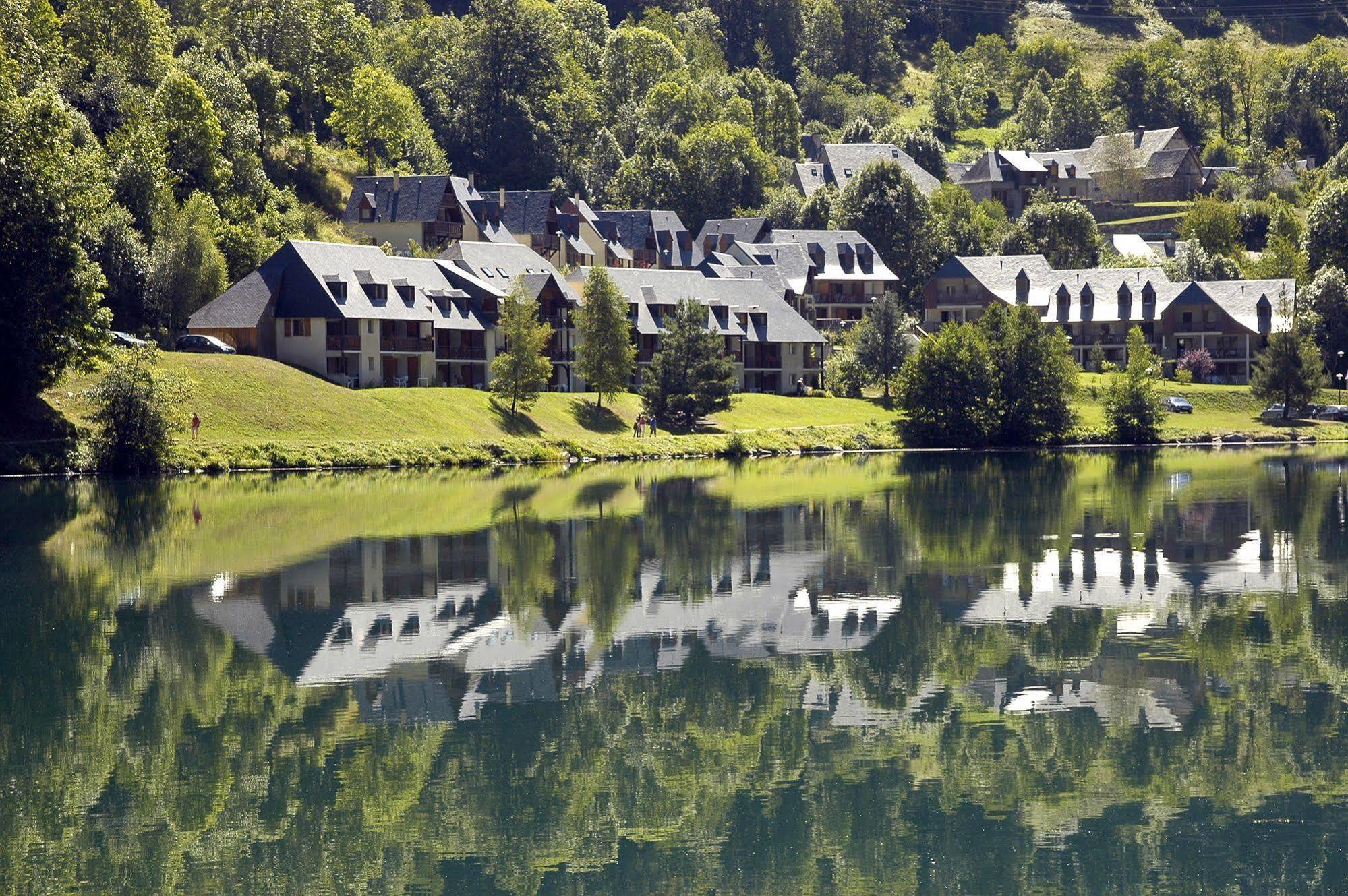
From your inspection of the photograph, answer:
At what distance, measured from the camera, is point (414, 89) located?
188m

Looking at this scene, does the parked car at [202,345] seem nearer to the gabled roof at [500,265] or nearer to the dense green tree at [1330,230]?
the gabled roof at [500,265]

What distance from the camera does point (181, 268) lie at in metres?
106

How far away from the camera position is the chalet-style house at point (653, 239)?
156375 millimetres

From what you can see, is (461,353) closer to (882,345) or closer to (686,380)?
(686,380)

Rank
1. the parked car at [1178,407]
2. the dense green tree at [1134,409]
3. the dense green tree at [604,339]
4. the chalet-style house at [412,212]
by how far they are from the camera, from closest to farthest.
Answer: the dense green tree at [604,339]
the dense green tree at [1134,409]
the parked car at [1178,407]
the chalet-style house at [412,212]

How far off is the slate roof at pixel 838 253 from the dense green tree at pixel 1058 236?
19.2 m

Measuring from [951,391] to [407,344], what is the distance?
1362 inches

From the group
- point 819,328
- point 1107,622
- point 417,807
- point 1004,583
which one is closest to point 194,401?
point 1004,583

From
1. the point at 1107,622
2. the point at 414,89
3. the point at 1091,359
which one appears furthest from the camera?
the point at 414,89

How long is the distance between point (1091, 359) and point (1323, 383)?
76.5ft

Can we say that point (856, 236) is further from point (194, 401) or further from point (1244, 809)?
point (1244, 809)

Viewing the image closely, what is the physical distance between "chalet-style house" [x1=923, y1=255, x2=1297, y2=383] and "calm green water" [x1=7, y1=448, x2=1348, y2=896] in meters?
93.5

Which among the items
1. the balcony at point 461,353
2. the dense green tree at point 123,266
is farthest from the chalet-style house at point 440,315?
the dense green tree at point 123,266

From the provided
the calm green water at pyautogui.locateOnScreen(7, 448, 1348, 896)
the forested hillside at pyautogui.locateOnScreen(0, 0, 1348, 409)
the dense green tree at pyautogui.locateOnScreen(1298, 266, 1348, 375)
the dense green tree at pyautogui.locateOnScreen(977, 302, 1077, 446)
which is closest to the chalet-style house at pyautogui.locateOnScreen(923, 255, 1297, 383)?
the dense green tree at pyautogui.locateOnScreen(1298, 266, 1348, 375)
